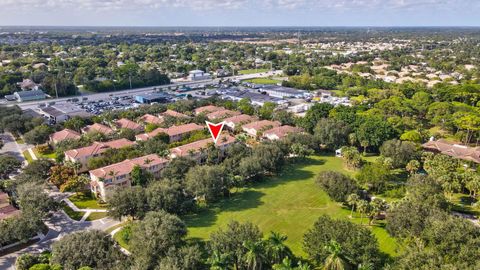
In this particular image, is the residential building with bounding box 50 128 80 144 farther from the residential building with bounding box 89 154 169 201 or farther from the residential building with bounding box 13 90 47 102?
the residential building with bounding box 13 90 47 102

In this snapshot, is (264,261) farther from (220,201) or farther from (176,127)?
(176,127)

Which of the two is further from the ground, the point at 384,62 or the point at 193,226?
the point at 384,62

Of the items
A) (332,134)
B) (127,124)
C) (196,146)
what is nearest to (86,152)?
(127,124)

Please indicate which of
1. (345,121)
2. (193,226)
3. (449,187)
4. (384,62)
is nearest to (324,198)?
(449,187)

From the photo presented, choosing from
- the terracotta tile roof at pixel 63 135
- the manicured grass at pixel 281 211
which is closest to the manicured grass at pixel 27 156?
the terracotta tile roof at pixel 63 135

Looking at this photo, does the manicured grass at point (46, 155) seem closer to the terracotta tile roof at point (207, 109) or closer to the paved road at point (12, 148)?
the paved road at point (12, 148)

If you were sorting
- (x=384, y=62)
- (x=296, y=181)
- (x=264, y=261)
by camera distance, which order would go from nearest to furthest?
(x=264, y=261)
(x=296, y=181)
(x=384, y=62)

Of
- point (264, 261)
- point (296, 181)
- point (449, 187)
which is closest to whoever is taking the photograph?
point (264, 261)
